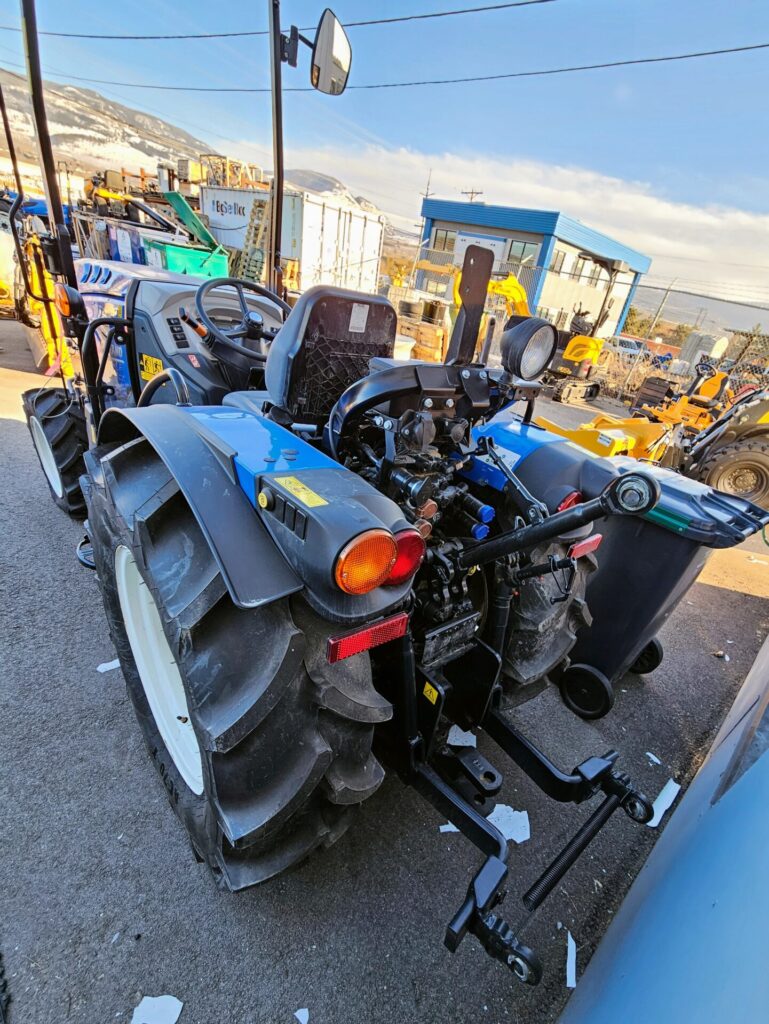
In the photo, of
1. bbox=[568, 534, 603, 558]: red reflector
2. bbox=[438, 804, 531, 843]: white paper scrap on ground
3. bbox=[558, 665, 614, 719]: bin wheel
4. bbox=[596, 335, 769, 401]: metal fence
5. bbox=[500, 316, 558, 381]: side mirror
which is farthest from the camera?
bbox=[596, 335, 769, 401]: metal fence

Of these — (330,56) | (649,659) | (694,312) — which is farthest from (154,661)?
(694,312)

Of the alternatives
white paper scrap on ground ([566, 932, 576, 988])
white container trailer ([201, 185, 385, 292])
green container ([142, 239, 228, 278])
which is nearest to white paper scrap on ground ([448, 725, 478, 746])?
white paper scrap on ground ([566, 932, 576, 988])

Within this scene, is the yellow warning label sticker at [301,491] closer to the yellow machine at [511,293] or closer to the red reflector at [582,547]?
the red reflector at [582,547]

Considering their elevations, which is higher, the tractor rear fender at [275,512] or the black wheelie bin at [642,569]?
the tractor rear fender at [275,512]

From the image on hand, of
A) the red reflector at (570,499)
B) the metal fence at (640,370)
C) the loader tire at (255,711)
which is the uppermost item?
the red reflector at (570,499)

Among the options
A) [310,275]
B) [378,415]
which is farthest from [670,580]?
[310,275]

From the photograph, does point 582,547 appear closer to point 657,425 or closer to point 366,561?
point 366,561

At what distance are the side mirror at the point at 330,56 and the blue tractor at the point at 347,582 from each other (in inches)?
65.1

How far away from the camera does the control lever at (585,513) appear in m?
0.92

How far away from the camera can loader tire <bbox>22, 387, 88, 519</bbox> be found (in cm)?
299

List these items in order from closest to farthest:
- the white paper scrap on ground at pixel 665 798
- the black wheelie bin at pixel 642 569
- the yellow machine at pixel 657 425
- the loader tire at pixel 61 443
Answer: the white paper scrap on ground at pixel 665 798, the black wheelie bin at pixel 642 569, the loader tire at pixel 61 443, the yellow machine at pixel 657 425

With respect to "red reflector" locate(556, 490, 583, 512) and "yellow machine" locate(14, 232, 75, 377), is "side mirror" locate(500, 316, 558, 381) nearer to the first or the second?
"red reflector" locate(556, 490, 583, 512)

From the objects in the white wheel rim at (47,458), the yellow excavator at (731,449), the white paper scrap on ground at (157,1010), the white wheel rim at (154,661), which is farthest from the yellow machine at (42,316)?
the yellow excavator at (731,449)

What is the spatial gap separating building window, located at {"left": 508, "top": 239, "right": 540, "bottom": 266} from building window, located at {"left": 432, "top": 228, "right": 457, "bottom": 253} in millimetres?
3311
